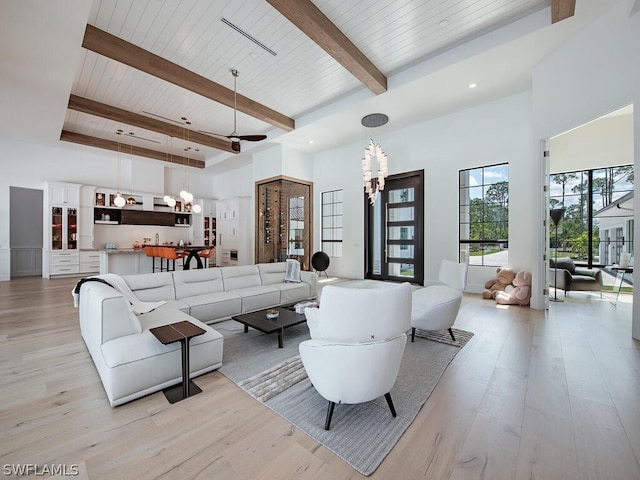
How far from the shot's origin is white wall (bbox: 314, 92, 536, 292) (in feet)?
16.6

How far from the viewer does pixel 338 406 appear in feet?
6.59

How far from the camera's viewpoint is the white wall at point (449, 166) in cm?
506

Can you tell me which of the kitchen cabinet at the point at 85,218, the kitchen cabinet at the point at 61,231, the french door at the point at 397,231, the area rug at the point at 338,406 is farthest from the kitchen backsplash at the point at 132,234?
the area rug at the point at 338,406

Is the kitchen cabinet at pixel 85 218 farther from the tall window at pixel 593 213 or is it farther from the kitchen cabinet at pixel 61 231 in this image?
the tall window at pixel 593 213

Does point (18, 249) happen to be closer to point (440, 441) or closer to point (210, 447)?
point (210, 447)

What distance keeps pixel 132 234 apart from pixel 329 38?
8.86 metres

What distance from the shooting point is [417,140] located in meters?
6.42

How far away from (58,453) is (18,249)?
9.03m

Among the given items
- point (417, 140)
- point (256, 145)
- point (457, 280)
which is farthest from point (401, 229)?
point (256, 145)

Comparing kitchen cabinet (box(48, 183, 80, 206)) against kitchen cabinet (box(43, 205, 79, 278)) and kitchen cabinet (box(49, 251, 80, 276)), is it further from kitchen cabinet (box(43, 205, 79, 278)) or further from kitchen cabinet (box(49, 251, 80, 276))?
kitchen cabinet (box(49, 251, 80, 276))

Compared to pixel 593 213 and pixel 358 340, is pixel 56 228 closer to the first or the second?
pixel 358 340

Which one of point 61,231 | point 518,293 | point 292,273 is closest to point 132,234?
point 61,231

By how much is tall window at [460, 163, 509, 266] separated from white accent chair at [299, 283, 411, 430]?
480 centimetres

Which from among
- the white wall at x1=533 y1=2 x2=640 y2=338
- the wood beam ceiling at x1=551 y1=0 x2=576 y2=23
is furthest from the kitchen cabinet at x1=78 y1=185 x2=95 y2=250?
the white wall at x1=533 y1=2 x2=640 y2=338
